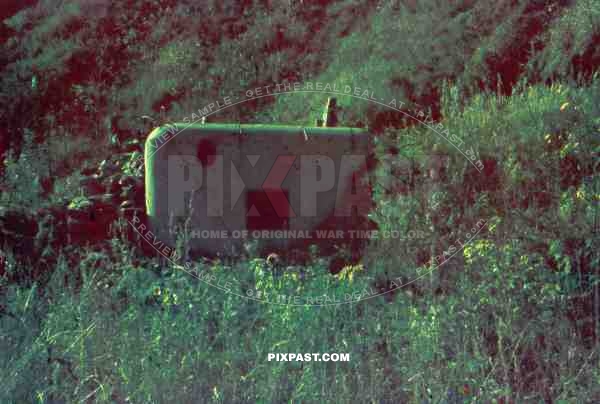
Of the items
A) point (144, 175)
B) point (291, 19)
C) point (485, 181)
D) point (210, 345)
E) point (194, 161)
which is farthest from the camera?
point (291, 19)

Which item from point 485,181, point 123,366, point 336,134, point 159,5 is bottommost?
point 123,366

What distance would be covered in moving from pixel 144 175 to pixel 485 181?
235 cm

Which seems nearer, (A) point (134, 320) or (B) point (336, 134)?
(A) point (134, 320)

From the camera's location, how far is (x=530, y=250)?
3.02m

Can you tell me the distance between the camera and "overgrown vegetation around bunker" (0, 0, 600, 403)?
247cm

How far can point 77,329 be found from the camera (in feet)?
8.72

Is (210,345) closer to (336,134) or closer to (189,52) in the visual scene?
(336,134)

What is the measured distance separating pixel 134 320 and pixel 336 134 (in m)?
2.21

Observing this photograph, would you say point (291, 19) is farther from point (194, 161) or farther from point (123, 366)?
point (123, 366)

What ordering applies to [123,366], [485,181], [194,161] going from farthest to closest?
[194,161], [485,181], [123,366]

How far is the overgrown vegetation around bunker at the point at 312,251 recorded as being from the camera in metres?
2.47

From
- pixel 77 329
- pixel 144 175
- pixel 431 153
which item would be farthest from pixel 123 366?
pixel 431 153

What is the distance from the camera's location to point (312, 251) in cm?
421

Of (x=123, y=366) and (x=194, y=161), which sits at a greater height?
(x=194, y=161)
